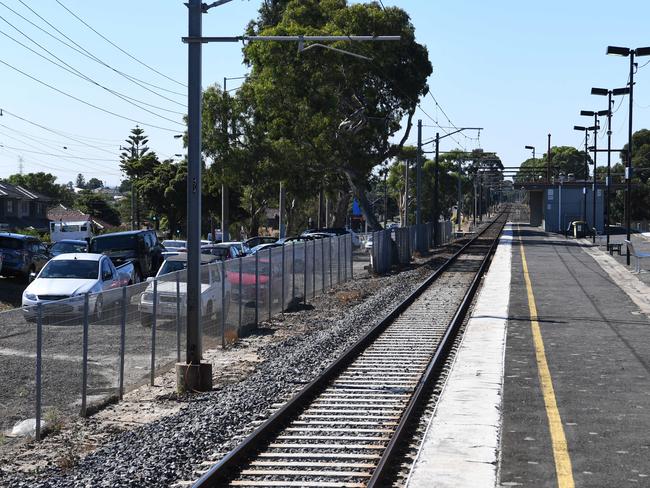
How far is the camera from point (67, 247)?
124ft

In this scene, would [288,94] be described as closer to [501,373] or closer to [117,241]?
[117,241]

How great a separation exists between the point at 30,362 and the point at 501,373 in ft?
25.9

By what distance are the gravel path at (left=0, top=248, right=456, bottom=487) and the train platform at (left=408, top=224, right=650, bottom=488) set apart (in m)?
2.38

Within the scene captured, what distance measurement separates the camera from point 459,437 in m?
11.4

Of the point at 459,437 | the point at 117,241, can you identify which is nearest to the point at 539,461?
the point at 459,437

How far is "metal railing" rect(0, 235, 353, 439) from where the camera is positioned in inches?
453

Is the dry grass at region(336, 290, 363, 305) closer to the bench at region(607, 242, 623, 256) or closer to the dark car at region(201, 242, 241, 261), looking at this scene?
the dark car at region(201, 242, 241, 261)

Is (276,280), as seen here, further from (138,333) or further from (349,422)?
(349,422)

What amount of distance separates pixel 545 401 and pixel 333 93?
43504 millimetres

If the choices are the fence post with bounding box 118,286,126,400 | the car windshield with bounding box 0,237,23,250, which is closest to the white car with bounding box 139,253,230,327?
the fence post with bounding box 118,286,126,400

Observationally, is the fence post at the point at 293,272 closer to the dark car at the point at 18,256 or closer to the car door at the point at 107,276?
the car door at the point at 107,276

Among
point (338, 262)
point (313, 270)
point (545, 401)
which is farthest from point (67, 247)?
point (545, 401)

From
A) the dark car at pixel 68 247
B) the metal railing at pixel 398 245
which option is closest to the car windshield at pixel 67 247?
the dark car at pixel 68 247

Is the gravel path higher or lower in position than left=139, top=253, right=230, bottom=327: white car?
lower
